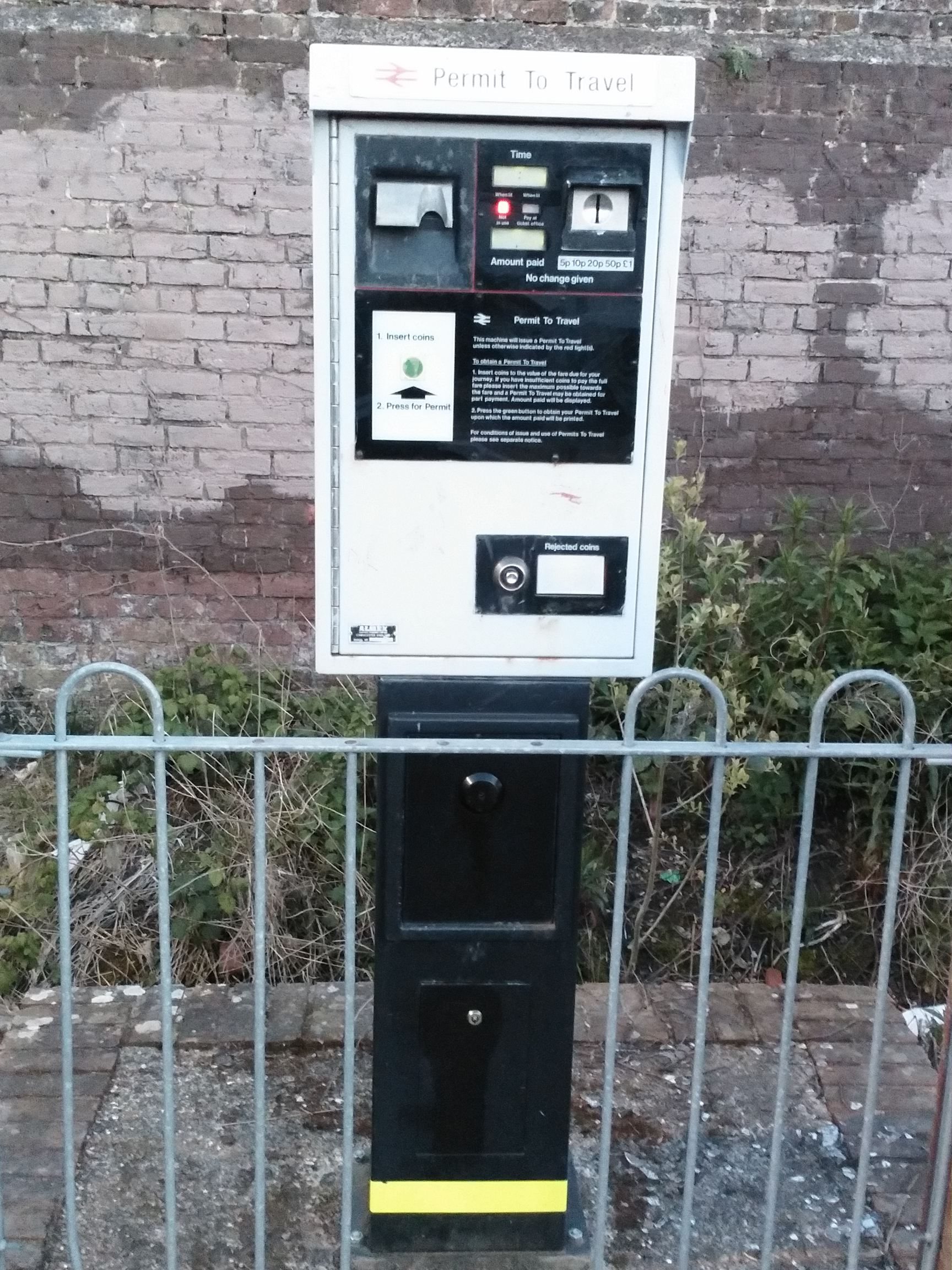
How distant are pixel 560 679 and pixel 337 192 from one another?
0.94 meters

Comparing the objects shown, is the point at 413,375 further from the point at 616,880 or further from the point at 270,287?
the point at 270,287

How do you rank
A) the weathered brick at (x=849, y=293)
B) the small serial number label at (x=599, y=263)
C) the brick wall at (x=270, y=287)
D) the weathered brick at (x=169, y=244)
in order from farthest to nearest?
the weathered brick at (x=849, y=293) → the weathered brick at (x=169, y=244) → the brick wall at (x=270, y=287) → the small serial number label at (x=599, y=263)

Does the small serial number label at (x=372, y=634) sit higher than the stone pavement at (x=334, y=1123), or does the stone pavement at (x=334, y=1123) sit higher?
the small serial number label at (x=372, y=634)

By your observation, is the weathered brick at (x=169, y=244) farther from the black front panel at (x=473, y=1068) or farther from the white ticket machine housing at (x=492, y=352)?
the black front panel at (x=473, y=1068)

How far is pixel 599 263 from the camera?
1983 mm

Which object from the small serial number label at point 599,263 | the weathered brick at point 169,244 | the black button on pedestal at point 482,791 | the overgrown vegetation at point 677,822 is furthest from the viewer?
the weathered brick at point 169,244

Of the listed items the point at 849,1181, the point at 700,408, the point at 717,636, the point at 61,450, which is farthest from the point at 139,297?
the point at 849,1181

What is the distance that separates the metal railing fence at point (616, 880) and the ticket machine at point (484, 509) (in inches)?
3.8

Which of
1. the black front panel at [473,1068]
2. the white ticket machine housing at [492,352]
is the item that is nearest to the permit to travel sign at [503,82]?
the white ticket machine housing at [492,352]

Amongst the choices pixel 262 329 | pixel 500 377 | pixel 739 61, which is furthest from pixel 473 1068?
pixel 739 61

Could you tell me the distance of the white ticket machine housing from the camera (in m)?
1.90

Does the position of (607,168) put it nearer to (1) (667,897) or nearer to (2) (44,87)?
(1) (667,897)

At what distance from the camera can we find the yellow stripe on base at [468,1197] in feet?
7.47

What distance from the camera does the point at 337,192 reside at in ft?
6.37
